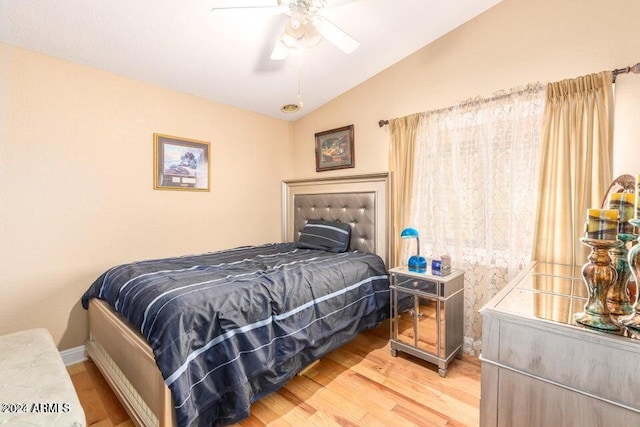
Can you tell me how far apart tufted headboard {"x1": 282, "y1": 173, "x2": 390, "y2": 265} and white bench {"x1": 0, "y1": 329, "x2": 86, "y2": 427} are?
92.7 inches

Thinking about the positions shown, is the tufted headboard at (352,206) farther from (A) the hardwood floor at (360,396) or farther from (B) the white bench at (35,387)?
(B) the white bench at (35,387)

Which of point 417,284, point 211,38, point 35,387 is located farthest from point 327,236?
point 35,387

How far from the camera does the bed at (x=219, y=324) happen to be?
135 centimetres

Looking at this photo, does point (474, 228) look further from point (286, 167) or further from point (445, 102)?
point (286, 167)

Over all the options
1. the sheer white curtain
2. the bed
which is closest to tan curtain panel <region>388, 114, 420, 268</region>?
the sheer white curtain

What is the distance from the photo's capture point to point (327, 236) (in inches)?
118

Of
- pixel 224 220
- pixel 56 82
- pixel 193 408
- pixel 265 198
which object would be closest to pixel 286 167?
pixel 265 198

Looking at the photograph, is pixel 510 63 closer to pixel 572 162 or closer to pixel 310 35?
pixel 572 162

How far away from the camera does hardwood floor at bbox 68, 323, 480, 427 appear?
1621mm

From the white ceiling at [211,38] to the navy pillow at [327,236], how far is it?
1502 millimetres

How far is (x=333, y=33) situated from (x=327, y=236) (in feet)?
6.01

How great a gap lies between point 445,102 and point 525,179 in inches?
36.4

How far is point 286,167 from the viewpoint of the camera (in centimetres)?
383

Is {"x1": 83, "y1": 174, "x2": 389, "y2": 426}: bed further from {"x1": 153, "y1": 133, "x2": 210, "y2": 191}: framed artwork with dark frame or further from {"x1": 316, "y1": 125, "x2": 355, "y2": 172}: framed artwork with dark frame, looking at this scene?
{"x1": 316, "y1": 125, "x2": 355, "y2": 172}: framed artwork with dark frame
